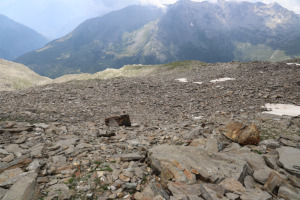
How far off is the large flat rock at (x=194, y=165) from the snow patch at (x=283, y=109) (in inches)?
456

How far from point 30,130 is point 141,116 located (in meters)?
9.33

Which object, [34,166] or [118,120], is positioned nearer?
[34,166]

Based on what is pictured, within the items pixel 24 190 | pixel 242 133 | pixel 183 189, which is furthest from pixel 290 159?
pixel 24 190

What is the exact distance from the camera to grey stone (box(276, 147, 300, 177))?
6.95 metres

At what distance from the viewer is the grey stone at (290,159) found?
22.8ft

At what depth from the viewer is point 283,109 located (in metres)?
17.0

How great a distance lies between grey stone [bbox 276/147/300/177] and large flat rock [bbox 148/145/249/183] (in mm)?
1668

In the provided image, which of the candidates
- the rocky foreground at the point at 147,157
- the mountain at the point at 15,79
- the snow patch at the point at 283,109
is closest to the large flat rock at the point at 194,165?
the rocky foreground at the point at 147,157

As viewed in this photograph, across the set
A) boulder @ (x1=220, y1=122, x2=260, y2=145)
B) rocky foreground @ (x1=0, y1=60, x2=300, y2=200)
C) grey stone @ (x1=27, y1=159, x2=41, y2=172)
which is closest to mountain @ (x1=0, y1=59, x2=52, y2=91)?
rocky foreground @ (x1=0, y1=60, x2=300, y2=200)

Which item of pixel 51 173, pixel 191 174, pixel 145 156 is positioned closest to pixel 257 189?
pixel 191 174

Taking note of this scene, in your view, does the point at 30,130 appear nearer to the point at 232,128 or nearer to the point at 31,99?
the point at 31,99

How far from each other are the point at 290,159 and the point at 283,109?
39.0ft

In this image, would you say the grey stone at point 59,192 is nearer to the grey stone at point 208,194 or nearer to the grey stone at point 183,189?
the grey stone at point 183,189

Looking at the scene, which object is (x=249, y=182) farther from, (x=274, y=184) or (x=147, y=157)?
(x=147, y=157)
